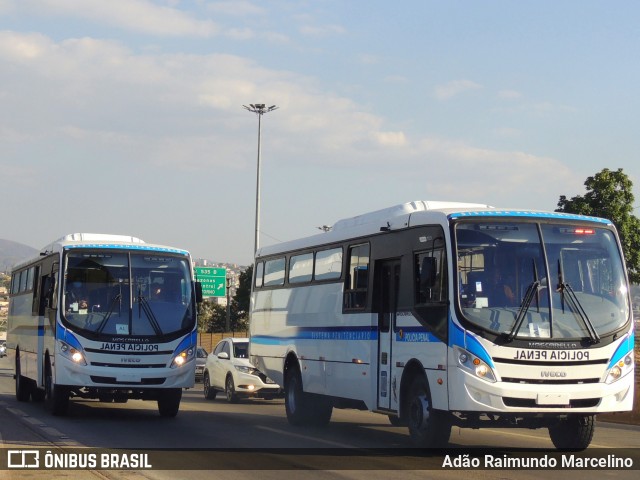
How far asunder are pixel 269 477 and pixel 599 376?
14.6 ft

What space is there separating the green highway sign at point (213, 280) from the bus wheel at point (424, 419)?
44825 mm

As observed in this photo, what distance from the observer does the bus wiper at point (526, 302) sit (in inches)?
522

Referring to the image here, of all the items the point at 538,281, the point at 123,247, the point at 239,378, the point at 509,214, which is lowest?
the point at 239,378

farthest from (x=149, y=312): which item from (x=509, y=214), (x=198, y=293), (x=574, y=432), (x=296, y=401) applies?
(x=574, y=432)

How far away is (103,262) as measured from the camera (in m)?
20.5

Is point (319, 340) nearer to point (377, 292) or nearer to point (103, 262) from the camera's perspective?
point (377, 292)

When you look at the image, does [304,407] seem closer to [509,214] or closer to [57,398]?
[57,398]

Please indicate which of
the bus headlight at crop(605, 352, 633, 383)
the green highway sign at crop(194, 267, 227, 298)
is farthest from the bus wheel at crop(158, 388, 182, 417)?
the green highway sign at crop(194, 267, 227, 298)

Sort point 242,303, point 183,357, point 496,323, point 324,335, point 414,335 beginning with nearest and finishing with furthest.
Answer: point 496,323 → point 414,335 → point 324,335 → point 183,357 → point 242,303

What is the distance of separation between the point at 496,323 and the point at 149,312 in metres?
8.63

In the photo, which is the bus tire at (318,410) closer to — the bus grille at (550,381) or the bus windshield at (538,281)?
the bus windshield at (538,281)

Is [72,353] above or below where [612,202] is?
below

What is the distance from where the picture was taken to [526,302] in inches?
530

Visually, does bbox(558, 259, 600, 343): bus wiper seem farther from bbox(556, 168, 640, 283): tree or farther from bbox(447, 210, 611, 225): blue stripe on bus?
bbox(556, 168, 640, 283): tree
